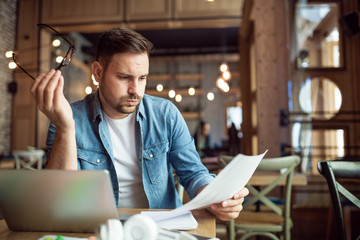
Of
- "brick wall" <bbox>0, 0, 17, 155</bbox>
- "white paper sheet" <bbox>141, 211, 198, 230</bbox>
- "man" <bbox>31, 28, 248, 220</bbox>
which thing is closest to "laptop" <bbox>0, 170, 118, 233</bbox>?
"white paper sheet" <bbox>141, 211, 198, 230</bbox>

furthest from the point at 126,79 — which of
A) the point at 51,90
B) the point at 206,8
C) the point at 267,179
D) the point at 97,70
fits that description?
the point at 206,8

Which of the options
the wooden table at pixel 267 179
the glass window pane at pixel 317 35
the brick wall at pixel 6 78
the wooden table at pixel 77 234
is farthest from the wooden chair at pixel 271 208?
the brick wall at pixel 6 78

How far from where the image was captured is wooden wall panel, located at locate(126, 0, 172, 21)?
562cm

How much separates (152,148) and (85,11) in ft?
16.7

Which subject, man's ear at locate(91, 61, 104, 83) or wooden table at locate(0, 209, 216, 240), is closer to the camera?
wooden table at locate(0, 209, 216, 240)

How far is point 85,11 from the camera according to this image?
18.6 feet

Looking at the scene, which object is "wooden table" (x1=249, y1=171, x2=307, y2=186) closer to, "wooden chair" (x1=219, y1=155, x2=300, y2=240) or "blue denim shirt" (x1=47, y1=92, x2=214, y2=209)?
"wooden chair" (x1=219, y1=155, x2=300, y2=240)

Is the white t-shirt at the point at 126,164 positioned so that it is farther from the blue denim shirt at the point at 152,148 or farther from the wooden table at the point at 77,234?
the wooden table at the point at 77,234

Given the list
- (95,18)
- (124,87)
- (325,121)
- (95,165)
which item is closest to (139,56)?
(124,87)

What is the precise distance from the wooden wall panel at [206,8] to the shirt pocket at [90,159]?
475cm

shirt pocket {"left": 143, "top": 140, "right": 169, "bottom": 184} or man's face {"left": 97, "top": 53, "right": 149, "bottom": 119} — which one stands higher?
man's face {"left": 97, "top": 53, "right": 149, "bottom": 119}

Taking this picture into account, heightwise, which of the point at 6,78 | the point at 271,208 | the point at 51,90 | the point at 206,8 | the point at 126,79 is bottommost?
the point at 271,208

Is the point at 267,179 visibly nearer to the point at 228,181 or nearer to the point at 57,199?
the point at 228,181

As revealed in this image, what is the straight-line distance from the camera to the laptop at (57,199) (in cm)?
63
